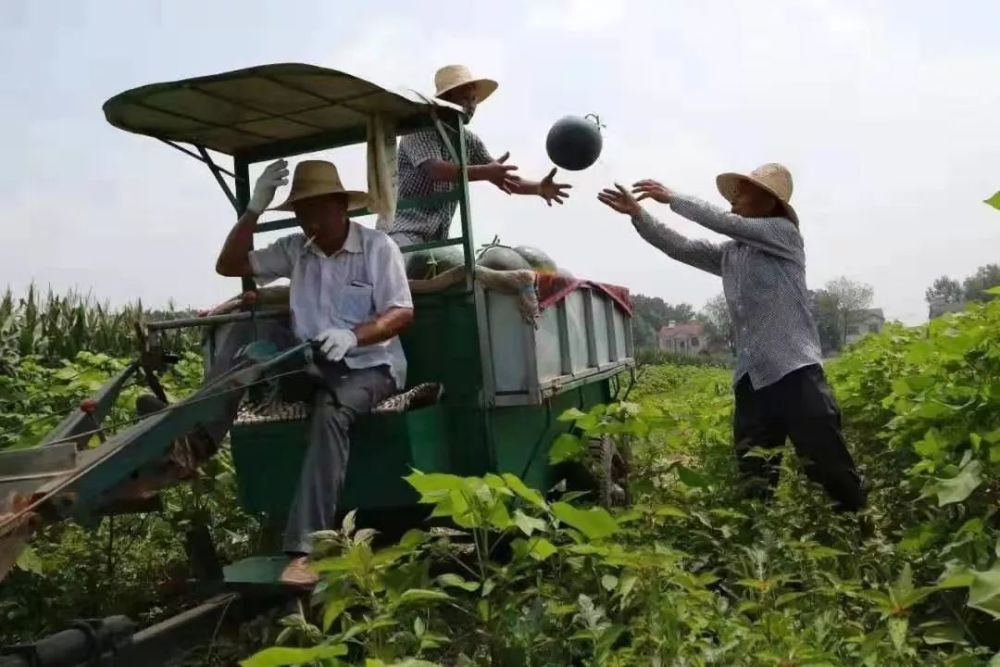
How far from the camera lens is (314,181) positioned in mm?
4582

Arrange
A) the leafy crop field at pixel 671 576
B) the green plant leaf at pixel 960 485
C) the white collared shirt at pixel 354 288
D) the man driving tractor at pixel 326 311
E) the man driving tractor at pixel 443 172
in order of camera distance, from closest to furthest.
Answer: the leafy crop field at pixel 671 576
the green plant leaf at pixel 960 485
the man driving tractor at pixel 326 311
the white collared shirt at pixel 354 288
the man driving tractor at pixel 443 172

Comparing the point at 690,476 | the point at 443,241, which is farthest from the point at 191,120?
the point at 690,476

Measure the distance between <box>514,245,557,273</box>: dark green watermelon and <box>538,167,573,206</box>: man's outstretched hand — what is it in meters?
0.33

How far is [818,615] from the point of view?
2949 millimetres

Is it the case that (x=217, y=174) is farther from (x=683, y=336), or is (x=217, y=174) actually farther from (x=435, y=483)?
(x=683, y=336)

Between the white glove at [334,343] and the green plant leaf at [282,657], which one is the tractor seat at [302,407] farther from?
the green plant leaf at [282,657]

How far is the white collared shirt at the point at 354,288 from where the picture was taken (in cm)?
440

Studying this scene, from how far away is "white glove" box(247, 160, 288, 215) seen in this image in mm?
4633

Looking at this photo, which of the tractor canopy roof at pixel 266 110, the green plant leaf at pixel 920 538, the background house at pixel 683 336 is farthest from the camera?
the background house at pixel 683 336

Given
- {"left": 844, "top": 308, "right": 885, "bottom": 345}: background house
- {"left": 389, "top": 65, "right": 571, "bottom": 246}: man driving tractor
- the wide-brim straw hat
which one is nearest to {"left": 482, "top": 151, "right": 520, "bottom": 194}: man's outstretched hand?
{"left": 389, "top": 65, "right": 571, "bottom": 246}: man driving tractor

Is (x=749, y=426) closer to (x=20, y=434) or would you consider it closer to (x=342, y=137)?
(x=342, y=137)

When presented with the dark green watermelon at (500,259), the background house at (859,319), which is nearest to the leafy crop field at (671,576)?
the dark green watermelon at (500,259)

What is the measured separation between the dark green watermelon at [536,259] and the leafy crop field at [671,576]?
48.6 inches

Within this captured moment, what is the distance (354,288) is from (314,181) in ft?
1.85
